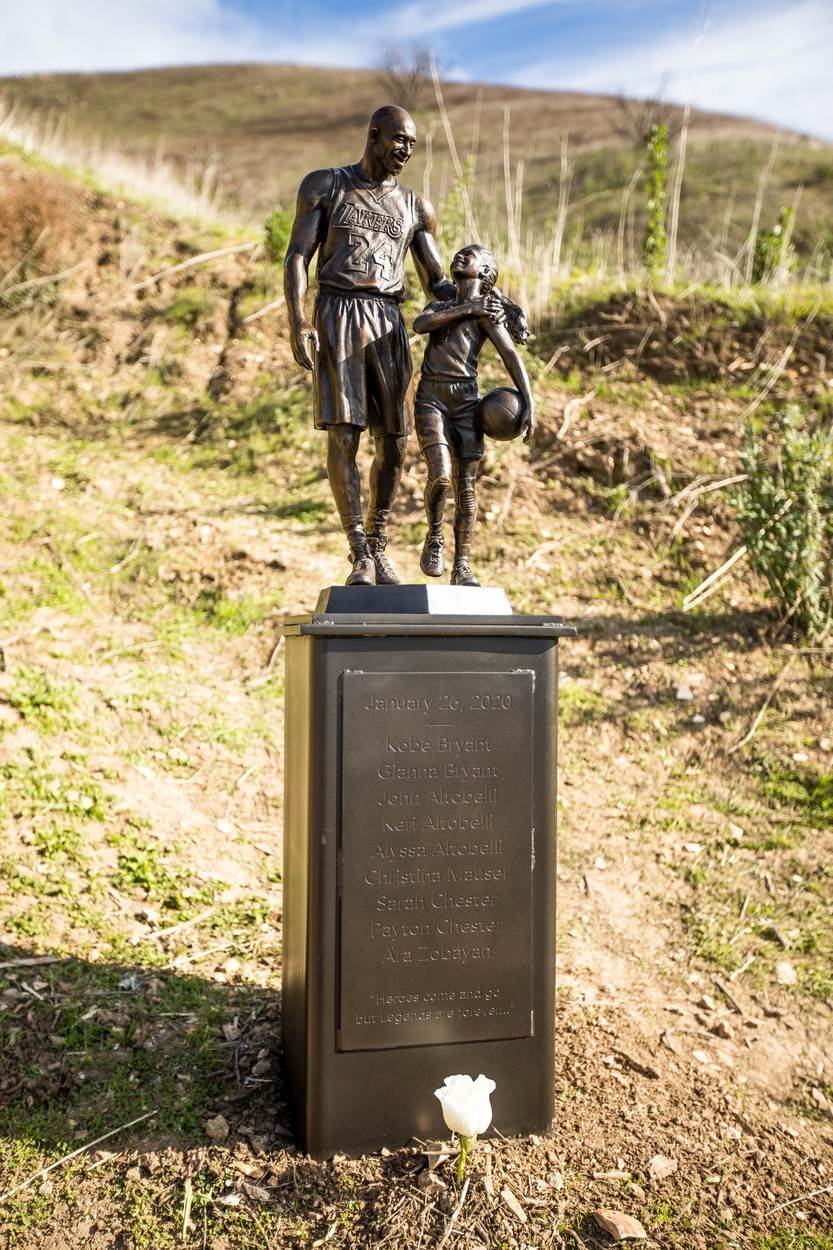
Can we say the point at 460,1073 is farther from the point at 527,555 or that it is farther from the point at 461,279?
the point at 527,555

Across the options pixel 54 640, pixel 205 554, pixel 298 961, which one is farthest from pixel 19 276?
pixel 298 961

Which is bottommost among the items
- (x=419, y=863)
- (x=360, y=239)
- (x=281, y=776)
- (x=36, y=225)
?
(x=281, y=776)

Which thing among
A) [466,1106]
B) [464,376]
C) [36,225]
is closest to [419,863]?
[466,1106]

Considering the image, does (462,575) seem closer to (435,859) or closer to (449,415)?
(449,415)

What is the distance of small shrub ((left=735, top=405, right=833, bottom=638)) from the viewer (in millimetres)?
5633

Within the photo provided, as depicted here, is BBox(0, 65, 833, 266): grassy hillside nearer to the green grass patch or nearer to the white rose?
the green grass patch

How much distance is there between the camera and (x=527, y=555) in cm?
655

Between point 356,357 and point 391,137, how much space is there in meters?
0.64

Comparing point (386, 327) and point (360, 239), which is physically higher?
point (360, 239)

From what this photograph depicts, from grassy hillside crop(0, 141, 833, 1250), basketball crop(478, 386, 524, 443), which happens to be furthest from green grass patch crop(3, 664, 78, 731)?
basketball crop(478, 386, 524, 443)

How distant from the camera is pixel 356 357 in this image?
3.02 meters

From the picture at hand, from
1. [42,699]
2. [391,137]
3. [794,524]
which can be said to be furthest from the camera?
[794,524]

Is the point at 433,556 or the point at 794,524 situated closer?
the point at 433,556

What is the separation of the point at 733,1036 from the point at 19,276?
9.19 m
